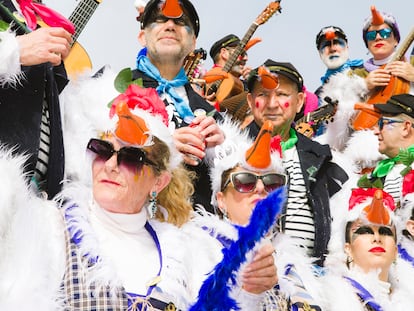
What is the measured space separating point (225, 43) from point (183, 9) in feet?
10.4

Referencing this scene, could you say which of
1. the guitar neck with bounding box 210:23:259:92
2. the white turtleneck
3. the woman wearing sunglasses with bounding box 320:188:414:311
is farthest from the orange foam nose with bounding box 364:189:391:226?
the guitar neck with bounding box 210:23:259:92

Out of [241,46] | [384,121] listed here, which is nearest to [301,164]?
[384,121]

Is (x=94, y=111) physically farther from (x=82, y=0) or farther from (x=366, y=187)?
(x=366, y=187)

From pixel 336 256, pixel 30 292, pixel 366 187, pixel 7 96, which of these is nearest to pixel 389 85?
pixel 366 187

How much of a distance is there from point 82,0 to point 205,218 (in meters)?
1.26

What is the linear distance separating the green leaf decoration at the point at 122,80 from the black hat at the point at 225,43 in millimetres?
4156

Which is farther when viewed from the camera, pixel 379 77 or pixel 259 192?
pixel 379 77

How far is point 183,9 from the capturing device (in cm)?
445

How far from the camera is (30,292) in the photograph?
255cm

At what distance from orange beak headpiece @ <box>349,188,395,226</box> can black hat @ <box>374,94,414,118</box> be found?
1.52m

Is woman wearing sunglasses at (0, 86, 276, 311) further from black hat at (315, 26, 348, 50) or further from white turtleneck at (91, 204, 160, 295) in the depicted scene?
black hat at (315, 26, 348, 50)

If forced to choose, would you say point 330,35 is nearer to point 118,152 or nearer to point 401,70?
point 401,70

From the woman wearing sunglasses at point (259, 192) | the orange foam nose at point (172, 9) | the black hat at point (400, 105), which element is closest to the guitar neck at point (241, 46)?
the black hat at point (400, 105)

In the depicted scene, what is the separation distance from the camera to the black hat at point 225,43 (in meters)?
7.58
